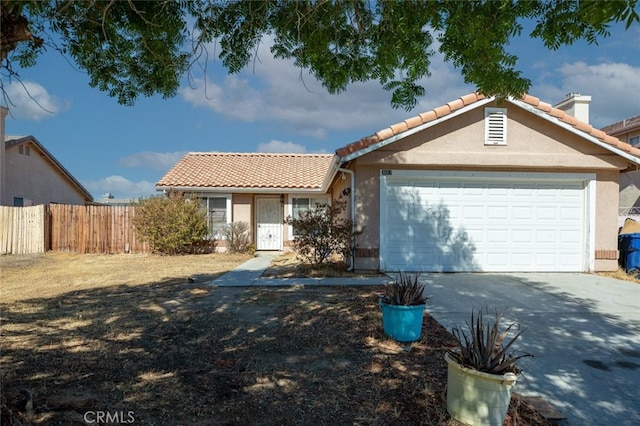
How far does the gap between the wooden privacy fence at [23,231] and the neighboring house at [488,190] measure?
13.5 m

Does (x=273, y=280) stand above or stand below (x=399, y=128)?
below

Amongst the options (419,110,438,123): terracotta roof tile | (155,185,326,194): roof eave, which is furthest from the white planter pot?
(155,185,326,194): roof eave

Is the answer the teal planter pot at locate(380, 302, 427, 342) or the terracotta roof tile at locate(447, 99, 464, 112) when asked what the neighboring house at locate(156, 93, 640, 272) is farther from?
the teal planter pot at locate(380, 302, 427, 342)

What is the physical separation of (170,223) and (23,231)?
267 inches

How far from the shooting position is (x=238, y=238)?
15375 millimetres

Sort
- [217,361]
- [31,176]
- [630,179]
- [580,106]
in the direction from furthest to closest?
[31,176]
[630,179]
[580,106]
[217,361]

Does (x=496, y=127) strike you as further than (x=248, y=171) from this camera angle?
No

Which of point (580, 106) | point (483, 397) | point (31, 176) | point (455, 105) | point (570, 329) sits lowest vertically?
point (570, 329)

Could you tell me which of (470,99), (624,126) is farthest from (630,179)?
(470,99)

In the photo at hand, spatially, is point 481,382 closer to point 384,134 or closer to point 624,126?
point 384,134

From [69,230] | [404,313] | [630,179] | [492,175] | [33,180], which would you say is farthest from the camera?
[33,180]

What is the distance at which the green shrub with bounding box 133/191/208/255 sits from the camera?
14.4 meters

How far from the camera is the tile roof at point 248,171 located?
51.6 feet

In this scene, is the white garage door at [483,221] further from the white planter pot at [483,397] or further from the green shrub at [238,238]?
the green shrub at [238,238]
